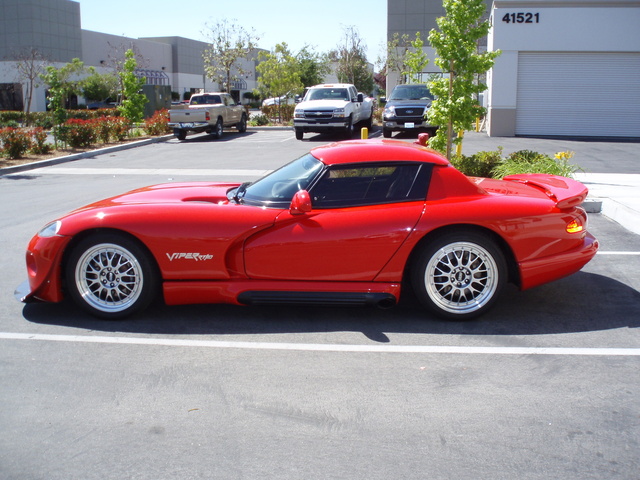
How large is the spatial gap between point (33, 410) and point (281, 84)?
101 feet

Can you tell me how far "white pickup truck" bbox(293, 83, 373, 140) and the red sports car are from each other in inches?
716

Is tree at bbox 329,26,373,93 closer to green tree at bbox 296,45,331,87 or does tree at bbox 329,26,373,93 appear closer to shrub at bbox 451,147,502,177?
green tree at bbox 296,45,331,87

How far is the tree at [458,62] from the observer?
436 inches

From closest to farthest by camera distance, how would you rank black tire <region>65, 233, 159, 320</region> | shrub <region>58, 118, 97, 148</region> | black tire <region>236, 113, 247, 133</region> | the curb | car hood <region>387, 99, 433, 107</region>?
1. black tire <region>65, 233, 159, 320</region>
2. the curb
3. shrub <region>58, 118, 97, 148</region>
4. car hood <region>387, 99, 433, 107</region>
5. black tire <region>236, 113, 247, 133</region>

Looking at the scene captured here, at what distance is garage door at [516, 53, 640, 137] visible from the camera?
73.6 ft

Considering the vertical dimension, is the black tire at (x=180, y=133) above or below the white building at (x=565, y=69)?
below

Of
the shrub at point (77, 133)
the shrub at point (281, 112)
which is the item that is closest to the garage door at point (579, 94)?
the shrub at point (281, 112)

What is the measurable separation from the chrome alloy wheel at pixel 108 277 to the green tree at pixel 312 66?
4455 cm

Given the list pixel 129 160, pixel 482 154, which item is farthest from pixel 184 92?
pixel 482 154

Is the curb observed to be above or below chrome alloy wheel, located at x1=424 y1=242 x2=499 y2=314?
above

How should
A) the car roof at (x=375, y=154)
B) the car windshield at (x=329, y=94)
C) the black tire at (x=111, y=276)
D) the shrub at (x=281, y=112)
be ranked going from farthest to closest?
the shrub at (x=281, y=112) → the car windshield at (x=329, y=94) → the car roof at (x=375, y=154) → the black tire at (x=111, y=276)

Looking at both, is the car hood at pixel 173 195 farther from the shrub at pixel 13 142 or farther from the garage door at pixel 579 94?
the garage door at pixel 579 94

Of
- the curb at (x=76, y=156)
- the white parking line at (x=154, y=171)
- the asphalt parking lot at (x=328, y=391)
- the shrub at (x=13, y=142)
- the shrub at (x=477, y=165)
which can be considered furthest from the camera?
the shrub at (x=13, y=142)

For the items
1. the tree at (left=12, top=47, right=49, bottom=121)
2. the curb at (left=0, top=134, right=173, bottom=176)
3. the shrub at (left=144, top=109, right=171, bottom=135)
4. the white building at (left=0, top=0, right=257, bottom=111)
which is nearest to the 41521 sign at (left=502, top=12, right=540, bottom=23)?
the curb at (left=0, top=134, right=173, bottom=176)
